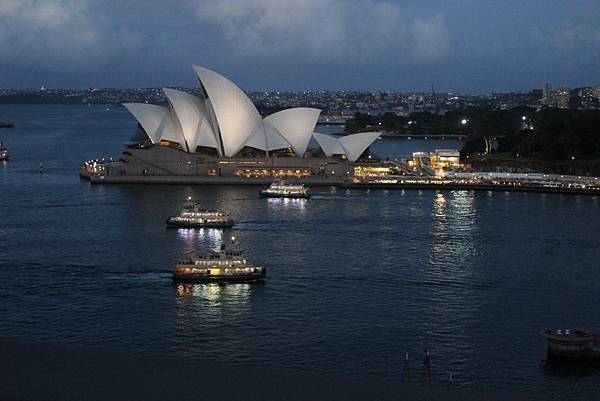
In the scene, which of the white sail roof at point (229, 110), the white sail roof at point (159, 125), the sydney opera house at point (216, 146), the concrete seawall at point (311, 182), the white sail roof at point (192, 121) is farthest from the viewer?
the white sail roof at point (159, 125)

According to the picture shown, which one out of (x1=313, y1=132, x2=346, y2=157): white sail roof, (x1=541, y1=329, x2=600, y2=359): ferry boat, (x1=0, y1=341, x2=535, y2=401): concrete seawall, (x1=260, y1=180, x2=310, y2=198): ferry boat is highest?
(x1=313, y1=132, x2=346, y2=157): white sail roof

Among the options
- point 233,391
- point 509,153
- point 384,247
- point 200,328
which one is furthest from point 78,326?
point 509,153

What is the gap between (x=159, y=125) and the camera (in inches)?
1245

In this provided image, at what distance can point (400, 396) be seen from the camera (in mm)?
8539

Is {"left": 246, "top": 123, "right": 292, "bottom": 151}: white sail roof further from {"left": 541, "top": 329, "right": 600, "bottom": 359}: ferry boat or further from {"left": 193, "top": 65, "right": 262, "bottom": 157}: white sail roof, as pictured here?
{"left": 541, "top": 329, "right": 600, "bottom": 359}: ferry boat

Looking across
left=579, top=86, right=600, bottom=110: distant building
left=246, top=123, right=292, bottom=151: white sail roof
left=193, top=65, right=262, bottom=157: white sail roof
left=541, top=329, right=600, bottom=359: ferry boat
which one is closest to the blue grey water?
left=541, top=329, right=600, bottom=359: ferry boat

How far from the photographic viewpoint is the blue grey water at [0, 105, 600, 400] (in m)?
11.2

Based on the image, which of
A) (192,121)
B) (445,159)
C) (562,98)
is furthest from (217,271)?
(562,98)

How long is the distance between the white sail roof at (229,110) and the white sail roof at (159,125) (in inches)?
62.3

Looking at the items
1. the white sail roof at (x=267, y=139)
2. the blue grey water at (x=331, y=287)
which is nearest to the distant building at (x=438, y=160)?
the white sail roof at (x=267, y=139)

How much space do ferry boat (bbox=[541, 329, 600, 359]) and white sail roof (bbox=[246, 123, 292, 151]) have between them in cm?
2084

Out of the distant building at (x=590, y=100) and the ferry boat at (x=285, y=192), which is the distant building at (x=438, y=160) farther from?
the distant building at (x=590, y=100)

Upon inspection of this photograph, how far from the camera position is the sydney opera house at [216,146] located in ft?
100

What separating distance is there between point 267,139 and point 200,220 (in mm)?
11395
